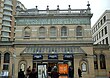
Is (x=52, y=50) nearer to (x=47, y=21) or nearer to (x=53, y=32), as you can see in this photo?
(x=53, y=32)

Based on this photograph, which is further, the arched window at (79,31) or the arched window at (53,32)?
the arched window at (53,32)

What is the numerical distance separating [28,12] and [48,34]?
182 inches

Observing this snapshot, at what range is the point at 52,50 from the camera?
2886cm

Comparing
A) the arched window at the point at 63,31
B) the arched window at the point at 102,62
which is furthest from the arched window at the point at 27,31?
the arched window at the point at 102,62

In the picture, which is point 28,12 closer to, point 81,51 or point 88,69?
point 81,51

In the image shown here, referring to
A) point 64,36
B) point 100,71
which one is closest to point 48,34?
point 64,36

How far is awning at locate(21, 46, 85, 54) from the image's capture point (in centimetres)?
2842

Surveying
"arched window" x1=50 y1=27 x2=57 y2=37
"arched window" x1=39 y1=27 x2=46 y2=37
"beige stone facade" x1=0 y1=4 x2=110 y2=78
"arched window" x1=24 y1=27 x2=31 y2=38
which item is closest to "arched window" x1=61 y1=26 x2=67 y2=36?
"beige stone facade" x1=0 y1=4 x2=110 y2=78

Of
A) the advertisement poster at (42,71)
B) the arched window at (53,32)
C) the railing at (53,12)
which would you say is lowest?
the advertisement poster at (42,71)

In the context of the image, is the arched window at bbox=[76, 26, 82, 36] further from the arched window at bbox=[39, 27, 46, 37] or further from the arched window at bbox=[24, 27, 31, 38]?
the arched window at bbox=[24, 27, 31, 38]

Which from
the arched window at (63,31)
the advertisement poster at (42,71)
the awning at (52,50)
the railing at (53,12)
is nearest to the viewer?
the advertisement poster at (42,71)

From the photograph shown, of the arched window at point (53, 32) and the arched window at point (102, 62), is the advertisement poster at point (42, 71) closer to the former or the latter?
the arched window at point (53, 32)

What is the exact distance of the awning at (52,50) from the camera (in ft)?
93.2

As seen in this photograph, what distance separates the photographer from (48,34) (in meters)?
30.1
